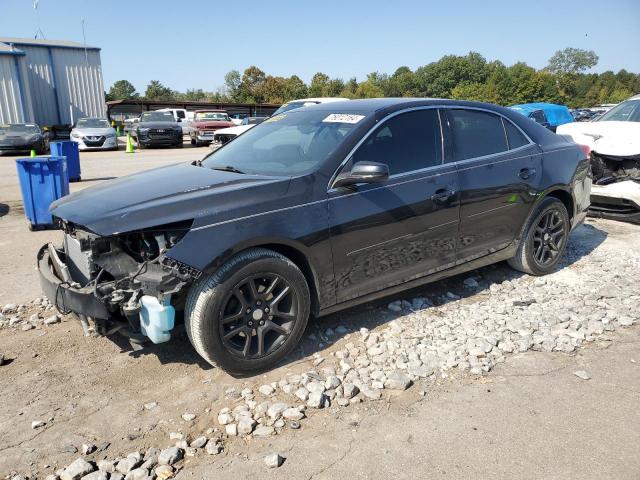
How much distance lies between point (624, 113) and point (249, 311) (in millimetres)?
8130

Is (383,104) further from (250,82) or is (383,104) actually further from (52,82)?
(250,82)

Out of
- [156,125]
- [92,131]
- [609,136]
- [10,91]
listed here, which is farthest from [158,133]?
[609,136]

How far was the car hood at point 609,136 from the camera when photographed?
7.22 m

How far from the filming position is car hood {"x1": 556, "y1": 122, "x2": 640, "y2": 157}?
23.7 feet

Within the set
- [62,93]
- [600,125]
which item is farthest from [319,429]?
[62,93]

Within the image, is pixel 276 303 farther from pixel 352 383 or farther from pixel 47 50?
pixel 47 50

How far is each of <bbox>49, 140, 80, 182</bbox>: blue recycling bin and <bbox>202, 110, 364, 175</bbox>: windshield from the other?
795cm

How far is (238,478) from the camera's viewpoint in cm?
245

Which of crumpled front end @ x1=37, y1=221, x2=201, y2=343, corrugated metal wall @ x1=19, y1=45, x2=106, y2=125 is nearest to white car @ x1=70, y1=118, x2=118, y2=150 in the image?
corrugated metal wall @ x1=19, y1=45, x2=106, y2=125

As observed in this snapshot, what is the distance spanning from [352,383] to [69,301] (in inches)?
72.5

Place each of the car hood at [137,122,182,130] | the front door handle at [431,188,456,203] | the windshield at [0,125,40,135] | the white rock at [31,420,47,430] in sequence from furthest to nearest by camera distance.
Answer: the car hood at [137,122,182,130], the windshield at [0,125,40,135], the front door handle at [431,188,456,203], the white rock at [31,420,47,430]

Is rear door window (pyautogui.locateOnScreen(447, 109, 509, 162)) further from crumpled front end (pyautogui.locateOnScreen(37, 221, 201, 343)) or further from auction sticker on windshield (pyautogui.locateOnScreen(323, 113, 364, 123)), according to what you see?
crumpled front end (pyautogui.locateOnScreen(37, 221, 201, 343))

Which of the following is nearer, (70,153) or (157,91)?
(70,153)

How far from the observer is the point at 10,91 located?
87.6 ft
